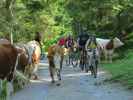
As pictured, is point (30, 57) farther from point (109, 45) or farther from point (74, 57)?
point (109, 45)

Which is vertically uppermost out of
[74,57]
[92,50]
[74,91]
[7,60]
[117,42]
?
[7,60]

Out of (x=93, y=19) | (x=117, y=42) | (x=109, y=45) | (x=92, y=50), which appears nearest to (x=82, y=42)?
(x=92, y=50)

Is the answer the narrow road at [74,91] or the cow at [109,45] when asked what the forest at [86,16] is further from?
the narrow road at [74,91]

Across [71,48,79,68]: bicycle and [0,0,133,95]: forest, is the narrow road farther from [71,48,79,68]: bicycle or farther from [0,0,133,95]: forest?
[0,0,133,95]: forest

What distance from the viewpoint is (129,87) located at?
55.4ft

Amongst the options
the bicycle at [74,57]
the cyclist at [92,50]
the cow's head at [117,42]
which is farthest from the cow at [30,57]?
the cow's head at [117,42]

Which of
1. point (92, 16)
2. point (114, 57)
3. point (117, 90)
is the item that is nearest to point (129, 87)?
point (117, 90)

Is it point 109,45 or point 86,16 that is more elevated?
point 86,16

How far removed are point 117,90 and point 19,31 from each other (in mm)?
21425

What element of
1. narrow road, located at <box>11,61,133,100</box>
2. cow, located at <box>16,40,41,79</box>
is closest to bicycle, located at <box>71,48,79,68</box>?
narrow road, located at <box>11,61,133,100</box>

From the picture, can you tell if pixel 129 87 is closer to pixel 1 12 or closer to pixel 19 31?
pixel 1 12

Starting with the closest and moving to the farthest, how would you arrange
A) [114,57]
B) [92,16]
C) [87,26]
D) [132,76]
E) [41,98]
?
1. [41,98]
2. [132,76]
3. [114,57]
4. [92,16]
5. [87,26]

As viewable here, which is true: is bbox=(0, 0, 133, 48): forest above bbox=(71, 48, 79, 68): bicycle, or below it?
above

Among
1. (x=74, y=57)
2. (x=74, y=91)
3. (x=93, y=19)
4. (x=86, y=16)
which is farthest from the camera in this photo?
(x=86, y=16)
